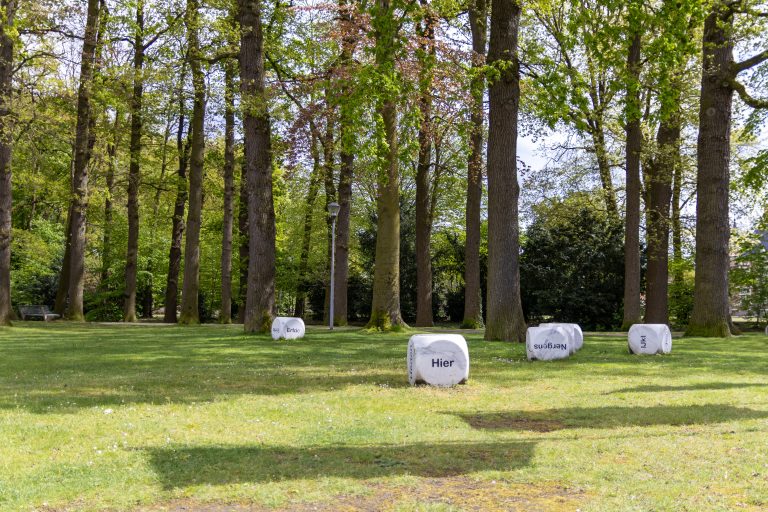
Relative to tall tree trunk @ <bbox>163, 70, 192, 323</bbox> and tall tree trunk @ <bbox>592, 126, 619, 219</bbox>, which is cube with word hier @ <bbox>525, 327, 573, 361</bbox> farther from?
tall tree trunk @ <bbox>163, 70, 192, 323</bbox>

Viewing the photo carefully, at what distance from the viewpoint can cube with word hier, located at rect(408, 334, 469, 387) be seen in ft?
33.1

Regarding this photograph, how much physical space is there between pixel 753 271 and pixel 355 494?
32760 mm

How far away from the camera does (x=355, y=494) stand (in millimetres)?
5031

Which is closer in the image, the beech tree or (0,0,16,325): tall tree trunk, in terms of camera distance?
the beech tree

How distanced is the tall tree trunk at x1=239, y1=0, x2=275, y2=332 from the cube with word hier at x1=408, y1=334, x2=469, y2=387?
1029 cm

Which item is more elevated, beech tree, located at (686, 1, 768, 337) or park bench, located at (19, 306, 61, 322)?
beech tree, located at (686, 1, 768, 337)

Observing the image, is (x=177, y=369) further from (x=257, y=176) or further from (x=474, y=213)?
(x=474, y=213)

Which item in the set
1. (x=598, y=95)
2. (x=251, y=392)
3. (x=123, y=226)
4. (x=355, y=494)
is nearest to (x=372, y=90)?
(x=251, y=392)

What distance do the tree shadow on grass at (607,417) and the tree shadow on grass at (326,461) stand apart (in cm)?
108

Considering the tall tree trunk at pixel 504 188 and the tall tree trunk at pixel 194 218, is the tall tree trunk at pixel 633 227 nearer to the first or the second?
the tall tree trunk at pixel 504 188

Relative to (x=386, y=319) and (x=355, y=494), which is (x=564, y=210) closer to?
(x=386, y=319)

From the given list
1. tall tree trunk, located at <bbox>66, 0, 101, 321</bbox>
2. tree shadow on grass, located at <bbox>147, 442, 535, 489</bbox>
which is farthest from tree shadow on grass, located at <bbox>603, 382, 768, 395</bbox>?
tall tree trunk, located at <bbox>66, 0, 101, 321</bbox>

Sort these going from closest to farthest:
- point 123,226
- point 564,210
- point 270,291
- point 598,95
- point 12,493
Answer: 1. point 12,493
2. point 270,291
3. point 598,95
4. point 564,210
5. point 123,226

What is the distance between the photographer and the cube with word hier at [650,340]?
14.8m
